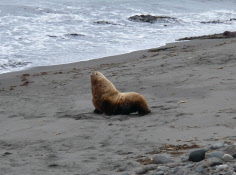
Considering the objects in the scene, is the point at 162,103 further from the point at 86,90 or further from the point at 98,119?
the point at 86,90

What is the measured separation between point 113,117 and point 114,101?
0.31 meters

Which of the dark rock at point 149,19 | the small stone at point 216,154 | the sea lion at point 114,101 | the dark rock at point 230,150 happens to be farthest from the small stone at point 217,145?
the dark rock at point 149,19

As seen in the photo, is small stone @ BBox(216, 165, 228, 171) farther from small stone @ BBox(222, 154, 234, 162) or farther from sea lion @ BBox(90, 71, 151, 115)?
sea lion @ BBox(90, 71, 151, 115)

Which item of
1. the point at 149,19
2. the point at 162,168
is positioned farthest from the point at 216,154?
the point at 149,19

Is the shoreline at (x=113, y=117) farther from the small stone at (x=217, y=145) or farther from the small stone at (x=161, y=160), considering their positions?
the small stone at (x=217, y=145)

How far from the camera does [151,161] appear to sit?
3.89 meters

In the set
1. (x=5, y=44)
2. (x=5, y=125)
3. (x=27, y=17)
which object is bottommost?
(x=5, y=125)

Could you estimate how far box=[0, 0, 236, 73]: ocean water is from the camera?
14602mm

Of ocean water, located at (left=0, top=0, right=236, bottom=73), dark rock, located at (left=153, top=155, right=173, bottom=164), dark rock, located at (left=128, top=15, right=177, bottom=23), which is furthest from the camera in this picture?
dark rock, located at (left=128, top=15, right=177, bottom=23)

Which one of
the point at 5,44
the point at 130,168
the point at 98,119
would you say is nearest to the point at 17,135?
the point at 98,119

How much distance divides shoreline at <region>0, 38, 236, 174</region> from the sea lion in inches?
6.0

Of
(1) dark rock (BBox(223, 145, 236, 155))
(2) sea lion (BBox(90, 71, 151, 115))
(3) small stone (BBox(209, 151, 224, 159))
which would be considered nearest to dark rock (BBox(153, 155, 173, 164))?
(3) small stone (BBox(209, 151, 224, 159))

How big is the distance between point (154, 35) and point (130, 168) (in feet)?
50.3

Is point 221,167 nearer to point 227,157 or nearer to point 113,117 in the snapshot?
point 227,157
